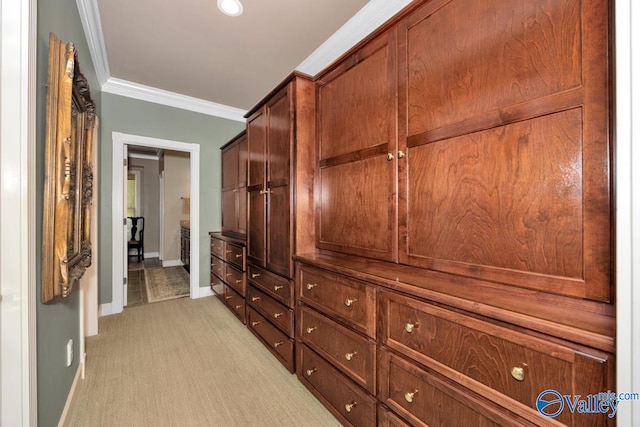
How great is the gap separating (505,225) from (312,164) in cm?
133

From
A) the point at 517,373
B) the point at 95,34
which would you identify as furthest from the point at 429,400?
the point at 95,34

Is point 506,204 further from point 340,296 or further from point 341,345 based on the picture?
point 341,345

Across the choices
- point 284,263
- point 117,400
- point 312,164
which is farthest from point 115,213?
point 312,164

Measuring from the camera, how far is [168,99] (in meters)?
3.53

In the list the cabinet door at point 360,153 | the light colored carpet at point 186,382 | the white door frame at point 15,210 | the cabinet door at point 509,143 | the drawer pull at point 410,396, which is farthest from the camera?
the light colored carpet at point 186,382

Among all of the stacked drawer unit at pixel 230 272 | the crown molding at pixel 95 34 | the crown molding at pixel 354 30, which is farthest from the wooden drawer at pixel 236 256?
the crown molding at pixel 95 34

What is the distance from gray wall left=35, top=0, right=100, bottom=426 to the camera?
1.18m

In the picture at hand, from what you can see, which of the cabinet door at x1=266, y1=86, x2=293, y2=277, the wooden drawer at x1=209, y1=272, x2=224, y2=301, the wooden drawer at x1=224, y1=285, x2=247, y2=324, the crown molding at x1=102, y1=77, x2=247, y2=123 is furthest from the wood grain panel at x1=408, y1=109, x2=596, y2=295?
the crown molding at x1=102, y1=77, x2=247, y2=123

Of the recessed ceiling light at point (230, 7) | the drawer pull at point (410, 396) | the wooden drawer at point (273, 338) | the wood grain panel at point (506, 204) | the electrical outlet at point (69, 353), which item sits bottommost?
the wooden drawer at point (273, 338)

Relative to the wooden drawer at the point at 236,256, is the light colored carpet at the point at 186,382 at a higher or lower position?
lower

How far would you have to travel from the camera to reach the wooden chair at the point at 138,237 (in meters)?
5.84

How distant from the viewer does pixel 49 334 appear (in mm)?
1318

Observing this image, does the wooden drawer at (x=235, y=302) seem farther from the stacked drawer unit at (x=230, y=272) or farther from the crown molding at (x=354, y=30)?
the crown molding at (x=354, y=30)

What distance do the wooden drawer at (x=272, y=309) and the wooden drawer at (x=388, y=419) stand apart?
0.84 m
